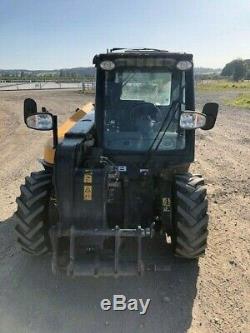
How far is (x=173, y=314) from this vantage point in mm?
4508

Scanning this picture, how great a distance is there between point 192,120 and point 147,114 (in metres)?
0.67

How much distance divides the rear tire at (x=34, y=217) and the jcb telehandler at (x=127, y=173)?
0.4 inches

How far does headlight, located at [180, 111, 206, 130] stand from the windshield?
1.25 ft

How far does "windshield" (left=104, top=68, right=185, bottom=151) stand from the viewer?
5.27 metres

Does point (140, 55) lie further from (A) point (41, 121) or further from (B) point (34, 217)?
(B) point (34, 217)

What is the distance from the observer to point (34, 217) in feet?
16.2

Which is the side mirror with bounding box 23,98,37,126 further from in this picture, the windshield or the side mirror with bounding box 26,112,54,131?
the windshield

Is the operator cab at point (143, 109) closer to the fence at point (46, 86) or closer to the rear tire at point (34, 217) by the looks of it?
the rear tire at point (34, 217)

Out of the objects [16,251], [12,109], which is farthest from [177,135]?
[12,109]

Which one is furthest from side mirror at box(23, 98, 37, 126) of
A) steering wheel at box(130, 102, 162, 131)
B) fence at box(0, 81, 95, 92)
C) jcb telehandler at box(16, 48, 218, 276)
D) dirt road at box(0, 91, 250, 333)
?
fence at box(0, 81, 95, 92)

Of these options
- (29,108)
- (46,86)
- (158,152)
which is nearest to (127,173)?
(158,152)

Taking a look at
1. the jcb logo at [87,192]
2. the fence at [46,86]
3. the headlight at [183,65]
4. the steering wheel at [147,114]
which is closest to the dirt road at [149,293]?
the jcb logo at [87,192]

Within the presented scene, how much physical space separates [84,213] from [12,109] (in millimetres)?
20564

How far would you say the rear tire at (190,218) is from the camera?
4.91 metres
